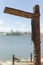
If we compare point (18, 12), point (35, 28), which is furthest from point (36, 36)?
point (18, 12)

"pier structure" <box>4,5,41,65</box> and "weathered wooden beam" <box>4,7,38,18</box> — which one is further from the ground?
"weathered wooden beam" <box>4,7,38,18</box>

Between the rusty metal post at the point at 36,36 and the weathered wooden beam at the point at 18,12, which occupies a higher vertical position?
the weathered wooden beam at the point at 18,12

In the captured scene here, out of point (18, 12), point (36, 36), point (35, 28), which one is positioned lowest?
point (36, 36)

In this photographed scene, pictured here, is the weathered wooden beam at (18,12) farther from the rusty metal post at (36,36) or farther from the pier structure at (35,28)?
the rusty metal post at (36,36)

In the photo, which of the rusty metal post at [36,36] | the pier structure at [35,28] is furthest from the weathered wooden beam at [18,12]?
the rusty metal post at [36,36]

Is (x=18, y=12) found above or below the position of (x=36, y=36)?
above

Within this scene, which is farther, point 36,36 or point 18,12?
point 36,36

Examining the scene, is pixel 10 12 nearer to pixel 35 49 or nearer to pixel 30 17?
pixel 30 17

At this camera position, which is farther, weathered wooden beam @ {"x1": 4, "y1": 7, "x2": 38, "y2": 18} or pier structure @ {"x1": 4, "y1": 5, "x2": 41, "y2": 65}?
pier structure @ {"x1": 4, "y1": 5, "x2": 41, "y2": 65}

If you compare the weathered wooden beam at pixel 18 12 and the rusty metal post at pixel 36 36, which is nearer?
the weathered wooden beam at pixel 18 12

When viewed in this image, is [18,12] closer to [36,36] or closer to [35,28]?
[35,28]

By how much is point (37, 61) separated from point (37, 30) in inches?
42.0

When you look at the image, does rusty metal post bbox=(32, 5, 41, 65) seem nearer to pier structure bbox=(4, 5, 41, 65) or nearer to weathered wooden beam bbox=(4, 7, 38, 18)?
pier structure bbox=(4, 5, 41, 65)

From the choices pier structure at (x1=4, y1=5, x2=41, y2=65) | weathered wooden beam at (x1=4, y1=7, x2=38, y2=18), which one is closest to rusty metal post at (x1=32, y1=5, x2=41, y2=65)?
pier structure at (x1=4, y1=5, x2=41, y2=65)
